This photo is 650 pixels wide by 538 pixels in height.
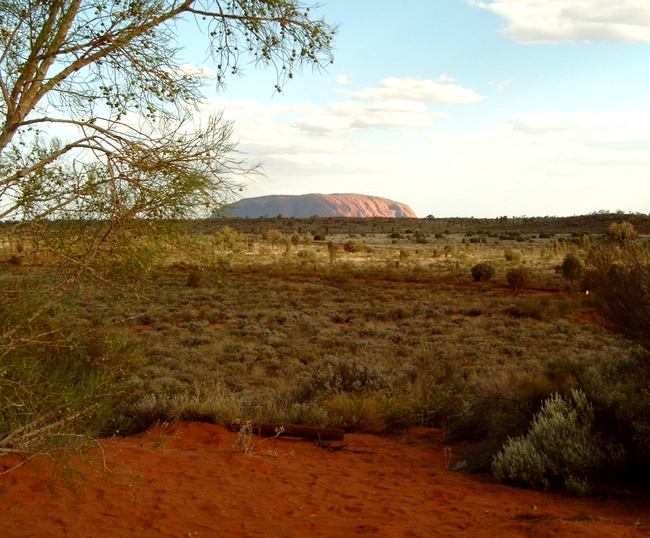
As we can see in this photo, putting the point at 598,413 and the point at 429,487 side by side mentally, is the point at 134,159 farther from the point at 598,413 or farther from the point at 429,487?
the point at 598,413

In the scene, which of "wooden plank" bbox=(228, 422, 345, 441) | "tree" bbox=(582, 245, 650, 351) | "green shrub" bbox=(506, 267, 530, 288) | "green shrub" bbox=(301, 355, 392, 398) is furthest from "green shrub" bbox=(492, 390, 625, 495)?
"green shrub" bbox=(506, 267, 530, 288)

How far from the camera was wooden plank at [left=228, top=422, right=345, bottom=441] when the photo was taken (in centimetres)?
842

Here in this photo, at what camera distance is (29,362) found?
16.2 feet

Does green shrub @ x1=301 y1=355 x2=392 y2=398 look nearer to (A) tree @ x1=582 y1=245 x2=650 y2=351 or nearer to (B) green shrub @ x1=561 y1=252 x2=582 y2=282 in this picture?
(A) tree @ x1=582 y1=245 x2=650 y2=351

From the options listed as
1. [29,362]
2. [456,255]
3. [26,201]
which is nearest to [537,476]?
[29,362]

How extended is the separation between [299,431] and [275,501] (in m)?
2.62

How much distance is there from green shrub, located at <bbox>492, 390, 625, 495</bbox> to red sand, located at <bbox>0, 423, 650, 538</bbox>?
18 centimetres

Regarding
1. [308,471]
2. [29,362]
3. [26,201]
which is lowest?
[308,471]

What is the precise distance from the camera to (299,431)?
8.52m

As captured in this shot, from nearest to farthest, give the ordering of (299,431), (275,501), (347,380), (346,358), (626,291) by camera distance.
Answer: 1. (275,501)
2. (626,291)
3. (299,431)
4. (347,380)
5. (346,358)

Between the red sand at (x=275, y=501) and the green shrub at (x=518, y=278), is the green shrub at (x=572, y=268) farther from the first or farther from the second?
the red sand at (x=275, y=501)

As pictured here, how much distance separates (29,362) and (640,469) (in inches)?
238

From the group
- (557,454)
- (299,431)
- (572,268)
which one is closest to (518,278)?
(572,268)

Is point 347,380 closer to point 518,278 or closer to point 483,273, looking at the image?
point 518,278
